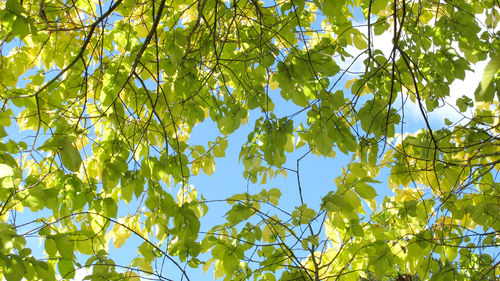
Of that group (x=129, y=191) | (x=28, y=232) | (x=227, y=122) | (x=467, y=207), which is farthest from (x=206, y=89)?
(x=467, y=207)

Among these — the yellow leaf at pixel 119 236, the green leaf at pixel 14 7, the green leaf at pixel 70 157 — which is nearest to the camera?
the green leaf at pixel 70 157

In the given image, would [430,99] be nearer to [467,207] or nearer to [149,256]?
[467,207]

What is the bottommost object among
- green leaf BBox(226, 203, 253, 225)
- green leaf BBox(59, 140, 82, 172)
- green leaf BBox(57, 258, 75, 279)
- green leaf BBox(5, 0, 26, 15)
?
green leaf BBox(57, 258, 75, 279)

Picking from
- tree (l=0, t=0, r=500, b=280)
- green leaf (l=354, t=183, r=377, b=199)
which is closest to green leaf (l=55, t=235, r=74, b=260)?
tree (l=0, t=0, r=500, b=280)

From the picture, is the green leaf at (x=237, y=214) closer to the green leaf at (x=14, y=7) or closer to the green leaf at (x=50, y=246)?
the green leaf at (x=50, y=246)

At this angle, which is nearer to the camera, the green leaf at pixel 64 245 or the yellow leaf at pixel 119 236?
the green leaf at pixel 64 245

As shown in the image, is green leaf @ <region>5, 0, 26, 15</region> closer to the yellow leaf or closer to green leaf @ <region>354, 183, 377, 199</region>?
the yellow leaf

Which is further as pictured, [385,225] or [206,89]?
[206,89]

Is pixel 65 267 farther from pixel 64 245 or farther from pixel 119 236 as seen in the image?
pixel 119 236

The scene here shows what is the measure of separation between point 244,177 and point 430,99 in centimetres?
90

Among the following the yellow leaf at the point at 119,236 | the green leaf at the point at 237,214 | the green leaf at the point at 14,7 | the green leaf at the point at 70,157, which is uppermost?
Result: the green leaf at the point at 14,7

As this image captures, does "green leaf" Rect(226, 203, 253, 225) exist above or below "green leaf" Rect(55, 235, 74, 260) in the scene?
above

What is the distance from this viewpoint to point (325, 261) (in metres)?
2.08

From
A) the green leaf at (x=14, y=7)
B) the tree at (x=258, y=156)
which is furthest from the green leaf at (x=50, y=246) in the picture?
the green leaf at (x=14, y=7)
